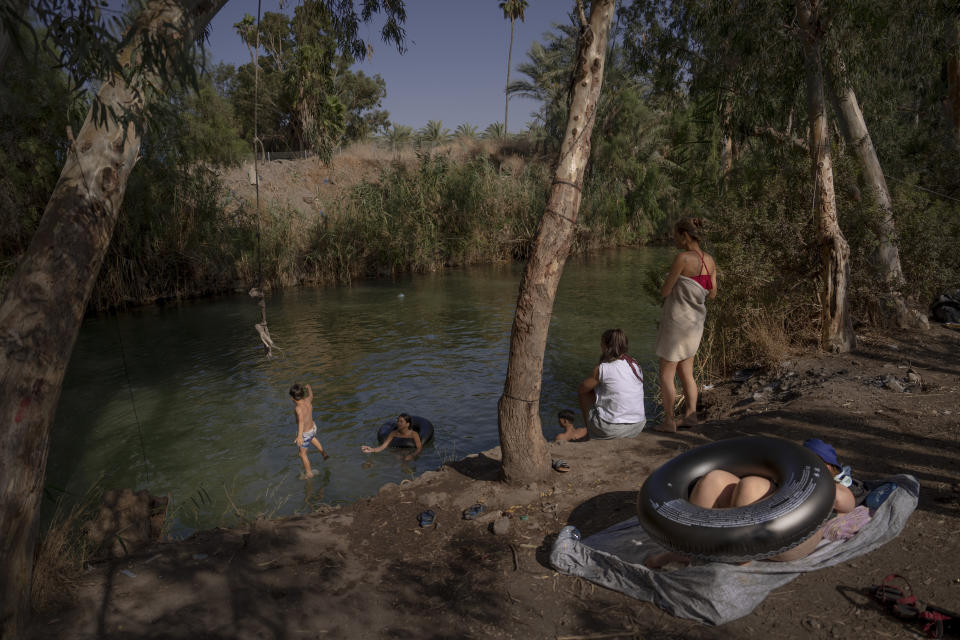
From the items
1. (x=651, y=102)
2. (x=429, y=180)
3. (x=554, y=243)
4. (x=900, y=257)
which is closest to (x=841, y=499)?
(x=554, y=243)

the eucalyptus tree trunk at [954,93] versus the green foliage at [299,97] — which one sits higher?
the green foliage at [299,97]

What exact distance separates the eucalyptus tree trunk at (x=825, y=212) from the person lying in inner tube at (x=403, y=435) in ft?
19.8

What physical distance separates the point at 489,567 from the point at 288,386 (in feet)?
27.5

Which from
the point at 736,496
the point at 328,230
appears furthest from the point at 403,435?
the point at 328,230

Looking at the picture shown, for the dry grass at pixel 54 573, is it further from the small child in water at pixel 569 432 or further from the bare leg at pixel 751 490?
the small child in water at pixel 569 432

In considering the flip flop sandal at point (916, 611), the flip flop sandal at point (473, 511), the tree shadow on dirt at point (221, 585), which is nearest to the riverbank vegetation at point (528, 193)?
the tree shadow on dirt at point (221, 585)

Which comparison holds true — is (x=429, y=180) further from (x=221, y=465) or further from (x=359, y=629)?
(x=359, y=629)

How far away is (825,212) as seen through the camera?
8953mm

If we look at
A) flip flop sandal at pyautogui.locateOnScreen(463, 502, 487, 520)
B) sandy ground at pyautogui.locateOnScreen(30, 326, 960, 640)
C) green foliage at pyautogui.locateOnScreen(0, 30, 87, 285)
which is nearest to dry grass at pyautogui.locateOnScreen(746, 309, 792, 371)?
sandy ground at pyautogui.locateOnScreen(30, 326, 960, 640)

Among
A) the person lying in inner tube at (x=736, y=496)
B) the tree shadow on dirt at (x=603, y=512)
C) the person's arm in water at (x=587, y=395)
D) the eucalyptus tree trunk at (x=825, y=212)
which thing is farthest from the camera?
the eucalyptus tree trunk at (x=825, y=212)

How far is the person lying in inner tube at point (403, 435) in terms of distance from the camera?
8336mm

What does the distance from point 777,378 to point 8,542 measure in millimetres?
8335

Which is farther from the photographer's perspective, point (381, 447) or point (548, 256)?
point (381, 447)

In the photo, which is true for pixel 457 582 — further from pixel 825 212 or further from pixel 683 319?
pixel 825 212
